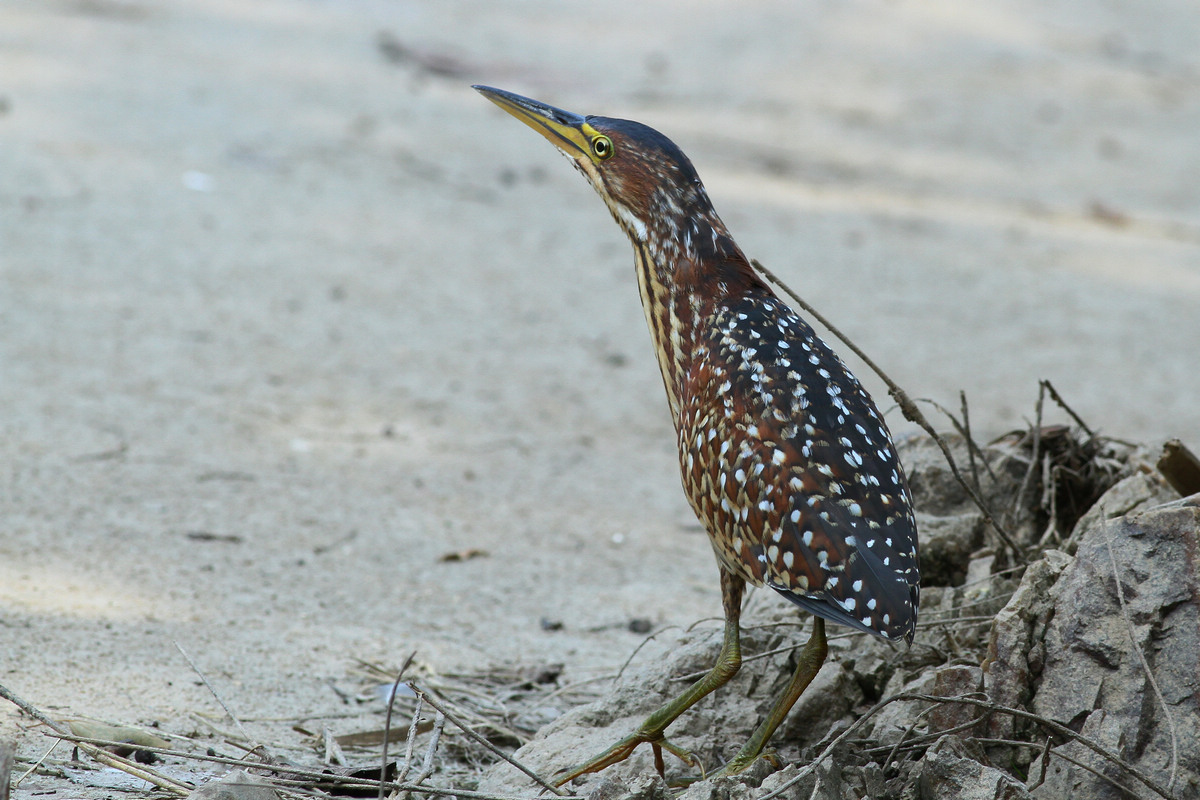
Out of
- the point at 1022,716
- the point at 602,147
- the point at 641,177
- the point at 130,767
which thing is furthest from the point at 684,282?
the point at 130,767

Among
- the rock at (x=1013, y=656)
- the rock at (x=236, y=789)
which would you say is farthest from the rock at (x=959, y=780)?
the rock at (x=236, y=789)

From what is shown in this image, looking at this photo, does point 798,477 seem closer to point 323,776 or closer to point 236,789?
point 323,776

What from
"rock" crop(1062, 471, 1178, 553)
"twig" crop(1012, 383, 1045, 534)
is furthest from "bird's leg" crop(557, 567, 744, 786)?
"twig" crop(1012, 383, 1045, 534)

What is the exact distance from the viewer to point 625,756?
9.43 ft

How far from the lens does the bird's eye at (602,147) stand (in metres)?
3.21

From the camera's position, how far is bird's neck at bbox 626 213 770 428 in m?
2.99

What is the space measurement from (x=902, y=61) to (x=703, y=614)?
370 inches

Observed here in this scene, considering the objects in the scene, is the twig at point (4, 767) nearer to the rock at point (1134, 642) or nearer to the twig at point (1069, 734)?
the twig at point (1069, 734)

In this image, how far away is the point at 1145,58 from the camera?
42.8ft

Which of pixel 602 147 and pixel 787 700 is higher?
pixel 602 147

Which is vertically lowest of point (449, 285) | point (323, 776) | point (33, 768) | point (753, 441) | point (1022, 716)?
point (33, 768)

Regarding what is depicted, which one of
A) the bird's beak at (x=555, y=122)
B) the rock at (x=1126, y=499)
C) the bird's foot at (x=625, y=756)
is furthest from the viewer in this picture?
the bird's beak at (x=555, y=122)

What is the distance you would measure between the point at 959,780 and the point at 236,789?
1413 millimetres

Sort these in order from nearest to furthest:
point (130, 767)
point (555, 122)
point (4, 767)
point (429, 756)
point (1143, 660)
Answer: point (4, 767)
point (1143, 660)
point (130, 767)
point (429, 756)
point (555, 122)
